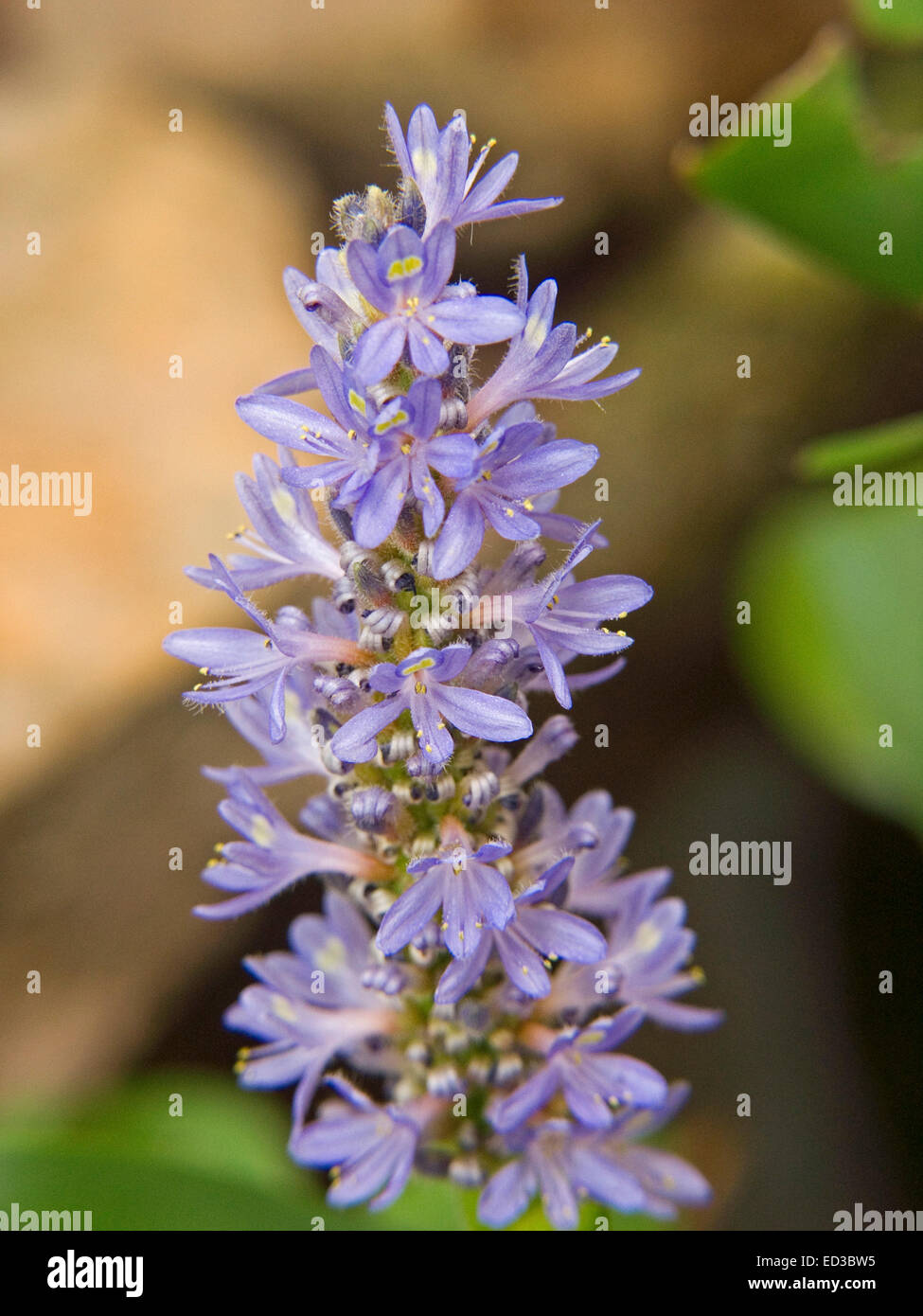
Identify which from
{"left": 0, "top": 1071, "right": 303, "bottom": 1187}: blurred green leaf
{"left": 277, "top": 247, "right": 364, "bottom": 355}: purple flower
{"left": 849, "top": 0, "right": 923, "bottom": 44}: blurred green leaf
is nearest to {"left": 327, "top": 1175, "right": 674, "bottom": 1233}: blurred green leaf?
{"left": 0, "top": 1071, "right": 303, "bottom": 1187}: blurred green leaf

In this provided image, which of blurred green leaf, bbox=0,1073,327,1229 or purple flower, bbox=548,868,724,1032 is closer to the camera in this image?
purple flower, bbox=548,868,724,1032

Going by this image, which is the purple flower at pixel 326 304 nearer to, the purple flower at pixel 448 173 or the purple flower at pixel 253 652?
the purple flower at pixel 448 173

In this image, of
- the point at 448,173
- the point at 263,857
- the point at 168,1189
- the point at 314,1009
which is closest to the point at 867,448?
the point at 448,173

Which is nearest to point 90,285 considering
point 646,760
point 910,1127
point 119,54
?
point 119,54

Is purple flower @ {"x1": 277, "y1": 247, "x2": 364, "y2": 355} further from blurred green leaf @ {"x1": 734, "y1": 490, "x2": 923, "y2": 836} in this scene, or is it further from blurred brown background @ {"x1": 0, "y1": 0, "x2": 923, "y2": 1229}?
blurred brown background @ {"x1": 0, "y1": 0, "x2": 923, "y2": 1229}

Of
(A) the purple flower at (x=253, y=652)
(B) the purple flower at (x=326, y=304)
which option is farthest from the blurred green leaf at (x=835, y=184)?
(A) the purple flower at (x=253, y=652)
